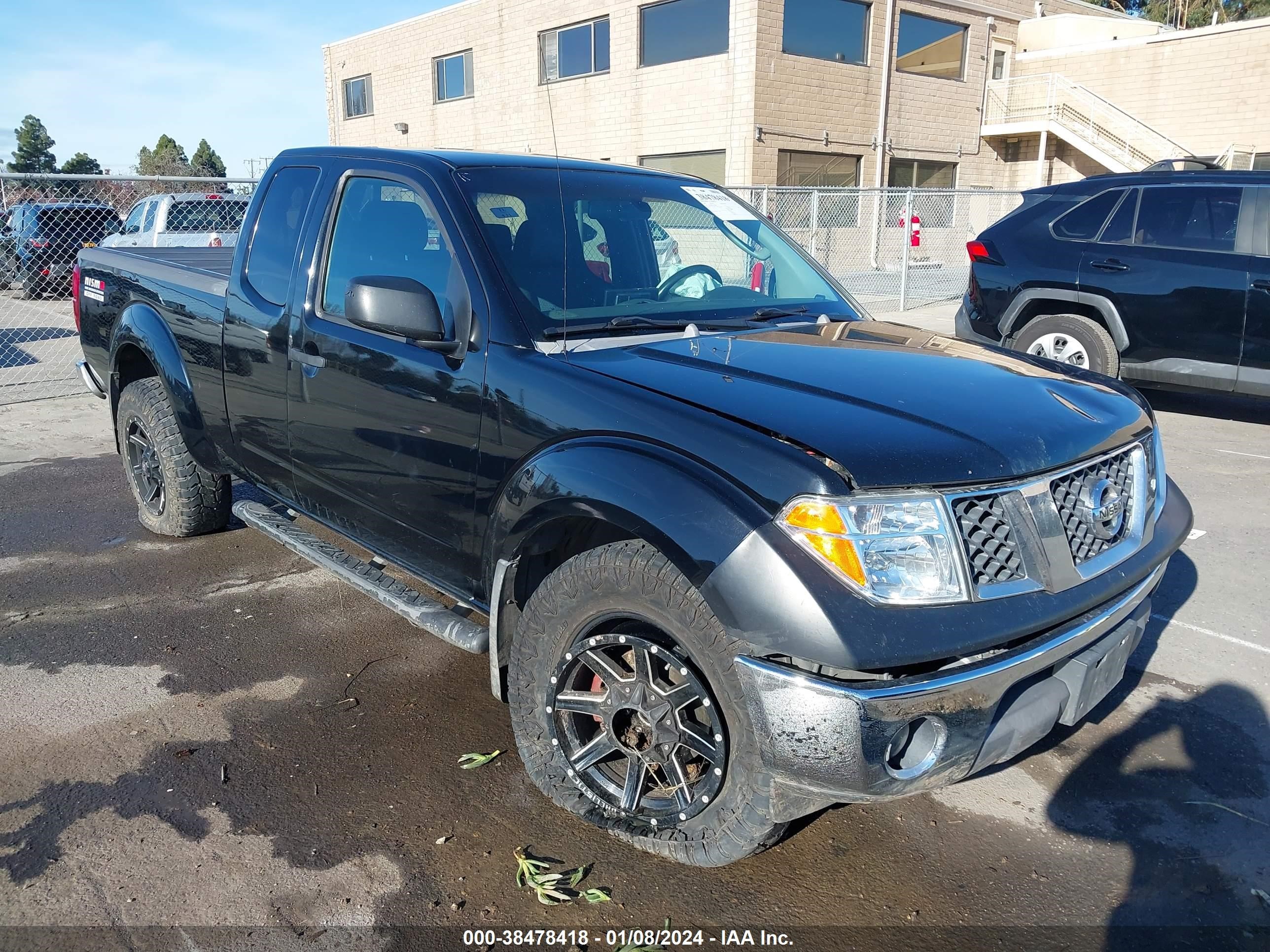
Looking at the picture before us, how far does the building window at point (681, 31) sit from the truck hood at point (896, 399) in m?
19.3

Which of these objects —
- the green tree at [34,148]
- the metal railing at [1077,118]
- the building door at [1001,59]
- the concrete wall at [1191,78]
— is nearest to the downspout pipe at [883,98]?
the metal railing at [1077,118]

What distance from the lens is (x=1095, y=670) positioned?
2.54m

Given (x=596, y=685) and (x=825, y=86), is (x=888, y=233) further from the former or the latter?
(x=596, y=685)

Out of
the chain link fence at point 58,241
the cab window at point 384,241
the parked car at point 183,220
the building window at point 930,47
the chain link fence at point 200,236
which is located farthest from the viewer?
the building window at point 930,47

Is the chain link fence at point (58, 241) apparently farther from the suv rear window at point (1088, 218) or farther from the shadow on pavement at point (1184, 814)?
the shadow on pavement at point (1184, 814)

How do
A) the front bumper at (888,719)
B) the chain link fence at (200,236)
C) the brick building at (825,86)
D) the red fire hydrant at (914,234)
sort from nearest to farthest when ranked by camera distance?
1. the front bumper at (888,719)
2. the chain link fence at (200,236)
3. the red fire hydrant at (914,234)
4. the brick building at (825,86)

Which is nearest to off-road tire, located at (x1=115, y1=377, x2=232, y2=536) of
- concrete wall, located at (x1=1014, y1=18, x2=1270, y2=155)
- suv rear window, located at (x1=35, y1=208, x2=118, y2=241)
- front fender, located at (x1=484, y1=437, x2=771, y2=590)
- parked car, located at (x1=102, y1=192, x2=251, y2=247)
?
front fender, located at (x1=484, y1=437, x2=771, y2=590)

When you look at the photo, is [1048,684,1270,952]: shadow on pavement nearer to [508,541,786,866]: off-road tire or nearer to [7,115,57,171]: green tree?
[508,541,786,866]: off-road tire

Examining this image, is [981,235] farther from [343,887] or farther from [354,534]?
[343,887]

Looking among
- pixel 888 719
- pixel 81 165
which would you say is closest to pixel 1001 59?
pixel 888 719

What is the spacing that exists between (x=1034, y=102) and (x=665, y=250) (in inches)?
962

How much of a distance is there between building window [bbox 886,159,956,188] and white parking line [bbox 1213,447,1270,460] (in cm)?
1710

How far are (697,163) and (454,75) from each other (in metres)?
9.26

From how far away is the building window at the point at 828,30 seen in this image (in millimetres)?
20500
